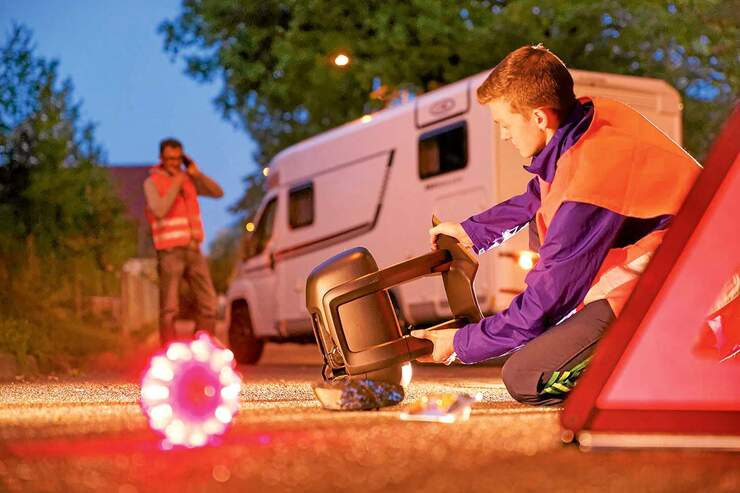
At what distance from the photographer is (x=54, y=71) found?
15047 mm

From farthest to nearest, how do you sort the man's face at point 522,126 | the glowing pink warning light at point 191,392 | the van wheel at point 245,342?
the van wheel at point 245,342 < the man's face at point 522,126 < the glowing pink warning light at point 191,392

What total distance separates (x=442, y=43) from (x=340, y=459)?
17.8 meters

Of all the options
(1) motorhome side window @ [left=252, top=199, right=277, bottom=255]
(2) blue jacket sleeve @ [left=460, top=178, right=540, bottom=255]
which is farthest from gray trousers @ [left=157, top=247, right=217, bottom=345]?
(2) blue jacket sleeve @ [left=460, top=178, right=540, bottom=255]

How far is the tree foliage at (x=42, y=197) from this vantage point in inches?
535

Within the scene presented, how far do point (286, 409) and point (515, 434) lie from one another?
1.41 metres

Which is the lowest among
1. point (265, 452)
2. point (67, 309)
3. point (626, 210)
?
point (67, 309)

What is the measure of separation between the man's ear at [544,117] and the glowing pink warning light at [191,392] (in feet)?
4.74

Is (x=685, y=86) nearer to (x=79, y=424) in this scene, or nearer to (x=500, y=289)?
(x=500, y=289)

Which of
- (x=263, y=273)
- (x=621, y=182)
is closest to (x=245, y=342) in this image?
(x=263, y=273)

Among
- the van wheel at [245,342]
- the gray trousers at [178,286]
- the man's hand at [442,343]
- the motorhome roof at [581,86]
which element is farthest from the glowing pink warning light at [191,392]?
the van wheel at [245,342]

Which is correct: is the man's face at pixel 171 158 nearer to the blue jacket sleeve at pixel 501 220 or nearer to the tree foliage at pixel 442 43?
the blue jacket sleeve at pixel 501 220

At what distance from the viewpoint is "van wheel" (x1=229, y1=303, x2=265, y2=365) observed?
16547 millimetres

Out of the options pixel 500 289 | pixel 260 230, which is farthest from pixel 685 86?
pixel 500 289

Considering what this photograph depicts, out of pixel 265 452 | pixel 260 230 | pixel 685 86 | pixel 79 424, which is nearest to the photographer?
pixel 265 452
